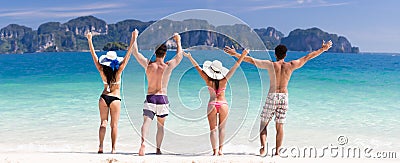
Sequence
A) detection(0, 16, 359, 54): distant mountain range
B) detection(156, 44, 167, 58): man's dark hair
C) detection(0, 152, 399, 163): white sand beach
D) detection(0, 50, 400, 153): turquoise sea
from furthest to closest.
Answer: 1. detection(0, 16, 359, 54): distant mountain range
2. detection(0, 50, 400, 153): turquoise sea
3. detection(156, 44, 167, 58): man's dark hair
4. detection(0, 152, 399, 163): white sand beach

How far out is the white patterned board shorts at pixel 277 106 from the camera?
226 inches

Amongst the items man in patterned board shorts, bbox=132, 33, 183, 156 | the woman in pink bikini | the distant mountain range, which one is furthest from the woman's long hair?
the distant mountain range

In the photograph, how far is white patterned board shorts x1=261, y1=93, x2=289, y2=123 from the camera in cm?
573

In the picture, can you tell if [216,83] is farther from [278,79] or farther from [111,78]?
[111,78]

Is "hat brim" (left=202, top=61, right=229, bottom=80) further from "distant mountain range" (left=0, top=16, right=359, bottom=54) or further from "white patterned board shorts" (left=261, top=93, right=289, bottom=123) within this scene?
"distant mountain range" (left=0, top=16, right=359, bottom=54)

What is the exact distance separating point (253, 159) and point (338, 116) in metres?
6.04

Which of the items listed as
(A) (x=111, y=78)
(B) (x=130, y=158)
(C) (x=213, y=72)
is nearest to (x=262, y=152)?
(C) (x=213, y=72)

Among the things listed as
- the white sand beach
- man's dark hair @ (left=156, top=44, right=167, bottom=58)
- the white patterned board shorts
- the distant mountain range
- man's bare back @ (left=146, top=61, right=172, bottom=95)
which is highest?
the distant mountain range

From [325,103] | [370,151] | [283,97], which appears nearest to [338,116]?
[325,103]

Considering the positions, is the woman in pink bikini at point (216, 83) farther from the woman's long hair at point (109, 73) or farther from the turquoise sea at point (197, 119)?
the woman's long hair at point (109, 73)

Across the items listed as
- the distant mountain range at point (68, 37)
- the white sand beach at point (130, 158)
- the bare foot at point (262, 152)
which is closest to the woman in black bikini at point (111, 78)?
the white sand beach at point (130, 158)

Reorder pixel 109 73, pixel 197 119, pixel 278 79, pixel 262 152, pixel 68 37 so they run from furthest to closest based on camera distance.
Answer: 1. pixel 68 37
2. pixel 197 119
3. pixel 262 152
4. pixel 278 79
5. pixel 109 73

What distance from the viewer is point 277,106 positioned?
5.75 m

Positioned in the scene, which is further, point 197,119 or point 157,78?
point 197,119
